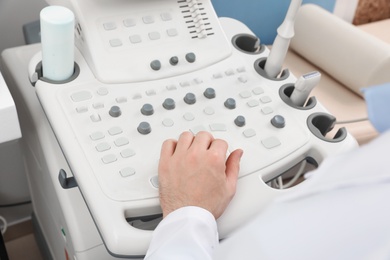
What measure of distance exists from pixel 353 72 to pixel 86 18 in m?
0.76

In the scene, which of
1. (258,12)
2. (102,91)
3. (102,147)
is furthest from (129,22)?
(258,12)

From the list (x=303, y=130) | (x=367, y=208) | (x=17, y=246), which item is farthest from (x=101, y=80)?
(x=17, y=246)

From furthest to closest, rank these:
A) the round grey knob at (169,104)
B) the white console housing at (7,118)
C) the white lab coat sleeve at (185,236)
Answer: the round grey knob at (169,104) → the white console housing at (7,118) → the white lab coat sleeve at (185,236)

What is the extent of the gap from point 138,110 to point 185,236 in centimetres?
25

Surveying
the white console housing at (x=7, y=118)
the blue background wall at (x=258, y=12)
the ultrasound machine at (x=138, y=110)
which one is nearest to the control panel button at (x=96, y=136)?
the ultrasound machine at (x=138, y=110)

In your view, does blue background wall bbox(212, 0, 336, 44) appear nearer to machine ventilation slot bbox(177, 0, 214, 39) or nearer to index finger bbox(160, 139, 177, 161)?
machine ventilation slot bbox(177, 0, 214, 39)

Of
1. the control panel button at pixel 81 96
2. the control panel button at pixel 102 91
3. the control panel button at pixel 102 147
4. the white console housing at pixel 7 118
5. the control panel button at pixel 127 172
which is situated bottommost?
the control panel button at pixel 127 172

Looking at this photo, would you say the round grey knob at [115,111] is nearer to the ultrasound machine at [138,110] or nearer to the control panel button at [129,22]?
the ultrasound machine at [138,110]

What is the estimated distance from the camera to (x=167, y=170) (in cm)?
64

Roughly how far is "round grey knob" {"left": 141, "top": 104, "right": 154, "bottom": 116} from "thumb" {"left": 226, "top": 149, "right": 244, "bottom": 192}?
15 cm

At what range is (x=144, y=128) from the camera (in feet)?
2.29

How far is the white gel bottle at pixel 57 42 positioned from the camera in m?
0.68

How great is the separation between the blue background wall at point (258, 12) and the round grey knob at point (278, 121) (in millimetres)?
577

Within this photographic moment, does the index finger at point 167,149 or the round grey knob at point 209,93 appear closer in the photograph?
the index finger at point 167,149
